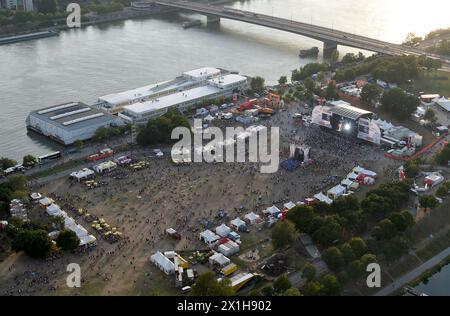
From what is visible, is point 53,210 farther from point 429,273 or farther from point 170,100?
point 429,273

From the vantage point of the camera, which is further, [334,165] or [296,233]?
[334,165]

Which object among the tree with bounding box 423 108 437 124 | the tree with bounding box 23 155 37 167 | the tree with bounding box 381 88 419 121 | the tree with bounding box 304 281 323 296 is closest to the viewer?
the tree with bounding box 304 281 323 296

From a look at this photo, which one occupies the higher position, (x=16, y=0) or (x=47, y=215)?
(x=16, y=0)

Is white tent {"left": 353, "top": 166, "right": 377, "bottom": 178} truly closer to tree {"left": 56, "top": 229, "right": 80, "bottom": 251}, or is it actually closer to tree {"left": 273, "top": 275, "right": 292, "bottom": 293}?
tree {"left": 273, "top": 275, "right": 292, "bottom": 293}

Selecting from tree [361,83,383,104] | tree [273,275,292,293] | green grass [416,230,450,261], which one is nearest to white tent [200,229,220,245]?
tree [273,275,292,293]

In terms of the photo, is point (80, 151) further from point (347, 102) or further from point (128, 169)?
point (347, 102)

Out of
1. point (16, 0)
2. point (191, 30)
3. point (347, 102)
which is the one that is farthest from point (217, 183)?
point (16, 0)
